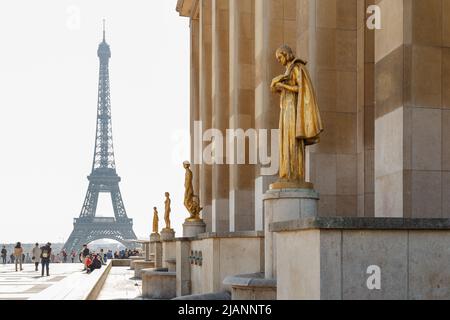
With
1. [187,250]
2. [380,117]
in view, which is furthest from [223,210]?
[380,117]

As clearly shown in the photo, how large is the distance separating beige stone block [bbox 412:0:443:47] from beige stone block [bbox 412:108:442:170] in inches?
55.8

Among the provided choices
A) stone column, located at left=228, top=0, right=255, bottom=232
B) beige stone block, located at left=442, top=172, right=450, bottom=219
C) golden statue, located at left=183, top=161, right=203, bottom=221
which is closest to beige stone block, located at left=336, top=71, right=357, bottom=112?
beige stone block, located at left=442, top=172, right=450, bottom=219

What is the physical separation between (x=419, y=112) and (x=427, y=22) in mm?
1810

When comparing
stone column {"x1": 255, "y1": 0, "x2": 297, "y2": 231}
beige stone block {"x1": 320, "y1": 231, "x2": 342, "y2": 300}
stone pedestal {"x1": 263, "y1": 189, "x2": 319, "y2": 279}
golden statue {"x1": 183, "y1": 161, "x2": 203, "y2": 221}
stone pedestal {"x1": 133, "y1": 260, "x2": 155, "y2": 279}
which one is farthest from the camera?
stone pedestal {"x1": 133, "y1": 260, "x2": 155, "y2": 279}

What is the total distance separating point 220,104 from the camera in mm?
30703

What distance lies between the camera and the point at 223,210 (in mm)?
30062

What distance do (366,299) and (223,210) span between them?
21600 mm

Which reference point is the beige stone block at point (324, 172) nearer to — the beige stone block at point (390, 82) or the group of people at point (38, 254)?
the beige stone block at point (390, 82)

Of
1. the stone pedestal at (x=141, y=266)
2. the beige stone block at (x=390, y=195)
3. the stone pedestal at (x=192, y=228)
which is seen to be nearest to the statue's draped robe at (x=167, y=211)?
the stone pedestal at (x=141, y=266)

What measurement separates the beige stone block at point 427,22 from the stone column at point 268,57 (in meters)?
8.71

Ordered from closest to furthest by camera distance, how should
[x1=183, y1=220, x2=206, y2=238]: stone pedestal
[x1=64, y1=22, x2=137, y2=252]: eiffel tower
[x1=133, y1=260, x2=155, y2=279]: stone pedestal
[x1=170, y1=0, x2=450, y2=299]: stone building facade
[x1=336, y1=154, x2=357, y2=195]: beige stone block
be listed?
1. [x1=170, y1=0, x2=450, y2=299]: stone building facade
2. [x1=336, y1=154, x2=357, y2=195]: beige stone block
3. [x1=183, y1=220, x2=206, y2=238]: stone pedestal
4. [x1=133, y1=260, x2=155, y2=279]: stone pedestal
5. [x1=64, y1=22, x2=137, y2=252]: eiffel tower

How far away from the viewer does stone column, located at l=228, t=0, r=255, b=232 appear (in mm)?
25609

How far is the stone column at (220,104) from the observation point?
30.1 meters

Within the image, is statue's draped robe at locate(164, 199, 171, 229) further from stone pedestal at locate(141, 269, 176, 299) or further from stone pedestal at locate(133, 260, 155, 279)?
stone pedestal at locate(141, 269, 176, 299)
